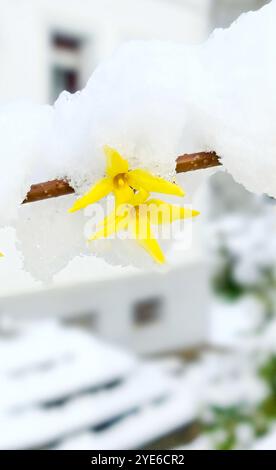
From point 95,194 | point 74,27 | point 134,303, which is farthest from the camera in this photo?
point 134,303

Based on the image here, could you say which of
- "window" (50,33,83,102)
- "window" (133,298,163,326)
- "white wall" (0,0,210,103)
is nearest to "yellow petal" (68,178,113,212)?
"white wall" (0,0,210,103)

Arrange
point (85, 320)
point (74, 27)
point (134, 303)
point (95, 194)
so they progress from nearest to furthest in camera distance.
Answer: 1. point (95, 194)
2. point (74, 27)
3. point (85, 320)
4. point (134, 303)

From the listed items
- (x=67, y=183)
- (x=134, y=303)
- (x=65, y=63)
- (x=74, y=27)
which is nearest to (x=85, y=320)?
(x=134, y=303)

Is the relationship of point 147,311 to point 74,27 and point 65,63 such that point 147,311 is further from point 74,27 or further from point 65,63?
point 74,27

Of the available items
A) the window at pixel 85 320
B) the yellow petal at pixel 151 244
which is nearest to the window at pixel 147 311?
the window at pixel 85 320

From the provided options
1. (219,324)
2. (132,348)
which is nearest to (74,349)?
(132,348)

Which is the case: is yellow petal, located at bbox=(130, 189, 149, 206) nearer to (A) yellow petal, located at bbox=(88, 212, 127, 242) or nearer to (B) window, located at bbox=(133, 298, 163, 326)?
(A) yellow petal, located at bbox=(88, 212, 127, 242)

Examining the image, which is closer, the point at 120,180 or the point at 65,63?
the point at 120,180
